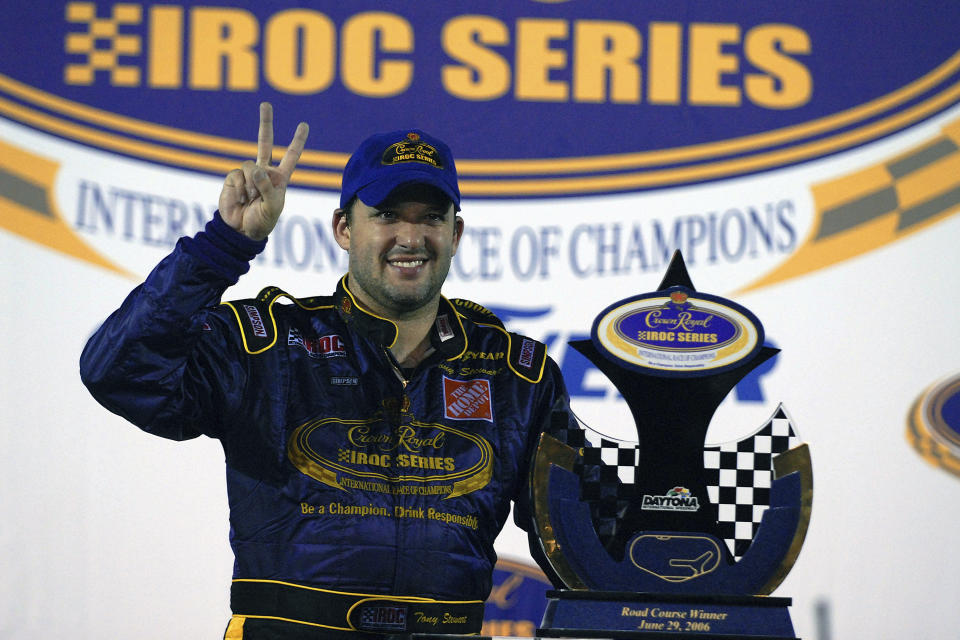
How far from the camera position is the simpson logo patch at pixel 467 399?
5.19ft

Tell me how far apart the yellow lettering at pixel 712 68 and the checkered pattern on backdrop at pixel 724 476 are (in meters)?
1.76

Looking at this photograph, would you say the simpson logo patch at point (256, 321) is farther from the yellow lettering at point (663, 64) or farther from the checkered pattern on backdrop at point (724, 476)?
the yellow lettering at point (663, 64)

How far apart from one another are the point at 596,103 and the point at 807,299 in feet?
2.42

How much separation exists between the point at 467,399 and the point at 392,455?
0.45 feet

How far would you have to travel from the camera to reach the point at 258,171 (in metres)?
1.41

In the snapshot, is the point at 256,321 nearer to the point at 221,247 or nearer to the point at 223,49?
the point at 221,247

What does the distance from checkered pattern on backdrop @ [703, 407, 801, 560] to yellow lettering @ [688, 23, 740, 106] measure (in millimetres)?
1759

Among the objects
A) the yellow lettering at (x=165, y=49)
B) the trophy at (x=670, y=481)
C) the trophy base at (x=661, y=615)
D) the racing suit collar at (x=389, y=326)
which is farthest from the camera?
the yellow lettering at (x=165, y=49)

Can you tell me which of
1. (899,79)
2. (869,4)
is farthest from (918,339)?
(869,4)

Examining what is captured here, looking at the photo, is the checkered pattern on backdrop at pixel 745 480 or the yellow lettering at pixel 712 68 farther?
the yellow lettering at pixel 712 68

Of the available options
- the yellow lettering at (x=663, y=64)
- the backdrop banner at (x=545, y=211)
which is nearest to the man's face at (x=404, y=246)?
the backdrop banner at (x=545, y=211)

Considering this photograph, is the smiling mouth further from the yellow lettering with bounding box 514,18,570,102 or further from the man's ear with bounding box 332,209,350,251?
the yellow lettering with bounding box 514,18,570,102

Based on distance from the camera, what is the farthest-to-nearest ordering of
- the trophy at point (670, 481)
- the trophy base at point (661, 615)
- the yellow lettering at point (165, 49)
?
the yellow lettering at point (165, 49)
the trophy at point (670, 481)
the trophy base at point (661, 615)

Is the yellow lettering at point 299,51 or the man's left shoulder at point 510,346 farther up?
the yellow lettering at point 299,51
